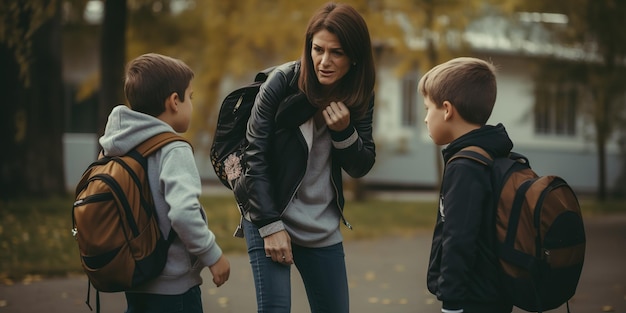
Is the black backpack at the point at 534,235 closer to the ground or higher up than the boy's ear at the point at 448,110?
closer to the ground

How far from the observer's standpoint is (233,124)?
419 centimetres

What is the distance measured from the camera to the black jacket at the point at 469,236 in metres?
3.51

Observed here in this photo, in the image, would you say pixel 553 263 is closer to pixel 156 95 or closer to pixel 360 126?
pixel 360 126

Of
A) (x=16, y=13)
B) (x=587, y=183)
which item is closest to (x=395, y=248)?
(x=16, y=13)

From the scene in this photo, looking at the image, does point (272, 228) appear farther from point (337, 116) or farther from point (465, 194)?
point (465, 194)

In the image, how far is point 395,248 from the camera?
11930 mm

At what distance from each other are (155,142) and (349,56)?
0.93 metres

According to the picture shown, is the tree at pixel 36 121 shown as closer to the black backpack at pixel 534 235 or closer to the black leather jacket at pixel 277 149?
the black leather jacket at pixel 277 149

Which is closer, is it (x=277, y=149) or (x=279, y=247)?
(x=279, y=247)

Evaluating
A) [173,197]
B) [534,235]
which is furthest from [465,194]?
[173,197]

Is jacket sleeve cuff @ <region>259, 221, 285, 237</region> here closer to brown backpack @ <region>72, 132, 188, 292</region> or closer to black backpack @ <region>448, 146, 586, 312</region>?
brown backpack @ <region>72, 132, 188, 292</region>

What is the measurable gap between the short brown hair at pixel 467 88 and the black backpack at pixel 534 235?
0.22m

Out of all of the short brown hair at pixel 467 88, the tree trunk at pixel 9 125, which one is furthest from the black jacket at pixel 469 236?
the tree trunk at pixel 9 125

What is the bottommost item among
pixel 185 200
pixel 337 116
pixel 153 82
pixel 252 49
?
pixel 252 49
